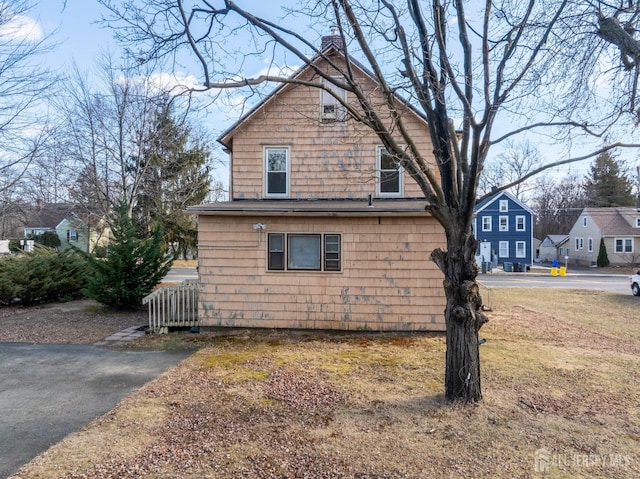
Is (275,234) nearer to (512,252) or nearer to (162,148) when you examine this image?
(162,148)

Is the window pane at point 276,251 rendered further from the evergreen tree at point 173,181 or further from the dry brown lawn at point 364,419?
the evergreen tree at point 173,181

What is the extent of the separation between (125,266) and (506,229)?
33.7 metres

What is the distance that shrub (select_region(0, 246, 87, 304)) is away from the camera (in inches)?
465

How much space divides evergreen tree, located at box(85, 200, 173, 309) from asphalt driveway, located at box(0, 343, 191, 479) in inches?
116

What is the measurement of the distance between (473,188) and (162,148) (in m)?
20.2

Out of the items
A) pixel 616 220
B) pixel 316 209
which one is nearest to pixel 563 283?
pixel 316 209

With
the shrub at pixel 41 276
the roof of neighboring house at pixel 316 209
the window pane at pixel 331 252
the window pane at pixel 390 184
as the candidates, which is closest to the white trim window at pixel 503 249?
the window pane at pixel 390 184

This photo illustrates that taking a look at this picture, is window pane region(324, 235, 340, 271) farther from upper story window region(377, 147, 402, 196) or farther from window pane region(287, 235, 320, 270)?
upper story window region(377, 147, 402, 196)

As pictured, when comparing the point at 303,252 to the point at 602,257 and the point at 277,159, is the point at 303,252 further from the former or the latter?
the point at 602,257

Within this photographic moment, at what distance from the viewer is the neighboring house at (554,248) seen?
4662 cm

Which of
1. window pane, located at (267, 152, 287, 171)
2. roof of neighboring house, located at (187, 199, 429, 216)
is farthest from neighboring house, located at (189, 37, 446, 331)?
window pane, located at (267, 152, 287, 171)

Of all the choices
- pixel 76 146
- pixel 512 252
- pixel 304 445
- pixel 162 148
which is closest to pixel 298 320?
pixel 304 445

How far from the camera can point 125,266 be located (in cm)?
1062

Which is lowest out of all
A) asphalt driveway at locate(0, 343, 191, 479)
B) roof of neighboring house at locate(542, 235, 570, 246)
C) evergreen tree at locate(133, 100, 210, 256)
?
asphalt driveway at locate(0, 343, 191, 479)
